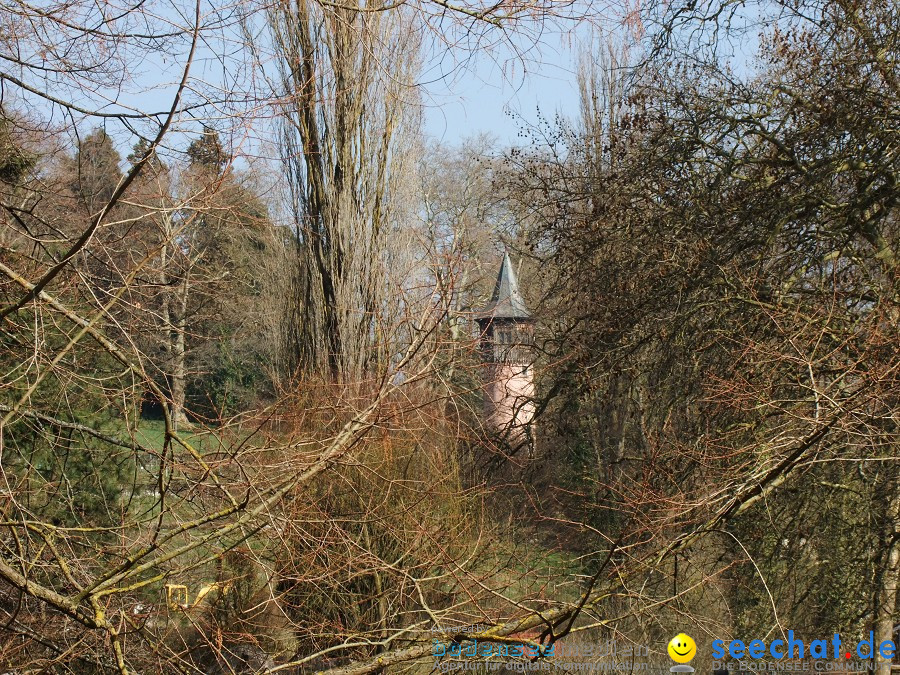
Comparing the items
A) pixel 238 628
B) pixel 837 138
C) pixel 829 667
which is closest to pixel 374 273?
pixel 238 628

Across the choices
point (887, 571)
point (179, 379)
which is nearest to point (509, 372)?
point (887, 571)

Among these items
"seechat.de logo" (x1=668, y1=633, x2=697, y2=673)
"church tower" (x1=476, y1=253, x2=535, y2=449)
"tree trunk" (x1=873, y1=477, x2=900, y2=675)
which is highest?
"church tower" (x1=476, y1=253, x2=535, y2=449)

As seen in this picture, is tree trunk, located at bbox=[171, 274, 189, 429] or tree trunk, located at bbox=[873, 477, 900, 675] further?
tree trunk, located at bbox=[873, 477, 900, 675]

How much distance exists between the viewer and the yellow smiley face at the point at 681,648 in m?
5.77

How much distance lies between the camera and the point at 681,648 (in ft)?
19.1

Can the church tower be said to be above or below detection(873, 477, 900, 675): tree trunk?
above

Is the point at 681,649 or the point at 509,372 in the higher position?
the point at 509,372

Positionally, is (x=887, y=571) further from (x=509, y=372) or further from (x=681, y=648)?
(x=509, y=372)

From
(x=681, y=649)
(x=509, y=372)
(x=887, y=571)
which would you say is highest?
(x=509, y=372)

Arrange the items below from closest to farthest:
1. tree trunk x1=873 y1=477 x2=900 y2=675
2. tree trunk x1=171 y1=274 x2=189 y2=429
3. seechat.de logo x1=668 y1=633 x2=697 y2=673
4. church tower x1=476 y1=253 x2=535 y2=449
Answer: tree trunk x1=171 y1=274 x2=189 y2=429 → tree trunk x1=873 y1=477 x2=900 y2=675 → church tower x1=476 y1=253 x2=535 y2=449 → seechat.de logo x1=668 y1=633 x2=697 y2=673

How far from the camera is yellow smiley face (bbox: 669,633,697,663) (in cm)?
577

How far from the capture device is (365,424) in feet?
8.28

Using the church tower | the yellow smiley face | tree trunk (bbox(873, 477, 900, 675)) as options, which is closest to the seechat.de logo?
the yellow smiley face

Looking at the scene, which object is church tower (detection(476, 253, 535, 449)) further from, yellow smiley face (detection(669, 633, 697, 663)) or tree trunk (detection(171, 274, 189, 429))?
yellow smiley face (detection(669, 633, 697, 663))
